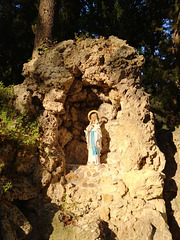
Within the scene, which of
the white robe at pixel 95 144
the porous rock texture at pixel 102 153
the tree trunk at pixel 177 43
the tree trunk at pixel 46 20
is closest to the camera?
the porous rock texture at pixel 102 153

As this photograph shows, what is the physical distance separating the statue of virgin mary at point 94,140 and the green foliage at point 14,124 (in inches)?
57.6

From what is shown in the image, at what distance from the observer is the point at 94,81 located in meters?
5.59

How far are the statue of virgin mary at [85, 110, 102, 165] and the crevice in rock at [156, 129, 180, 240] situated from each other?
1.85 m

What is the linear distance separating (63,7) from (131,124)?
7086mm

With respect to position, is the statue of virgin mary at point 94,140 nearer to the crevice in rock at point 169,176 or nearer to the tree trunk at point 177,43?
the crevice in rock at point 169,176

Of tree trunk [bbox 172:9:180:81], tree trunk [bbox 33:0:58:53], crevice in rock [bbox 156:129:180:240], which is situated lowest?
crevice in rock [bbox 156:129:180:240]

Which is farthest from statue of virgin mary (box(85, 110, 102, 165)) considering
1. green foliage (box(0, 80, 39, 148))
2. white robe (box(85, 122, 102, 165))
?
green foliage (box(0, 80, 39, 148))

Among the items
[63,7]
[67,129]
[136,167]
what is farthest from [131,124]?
[63,7]

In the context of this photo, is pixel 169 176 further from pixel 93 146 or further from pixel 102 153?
pixel 93 146

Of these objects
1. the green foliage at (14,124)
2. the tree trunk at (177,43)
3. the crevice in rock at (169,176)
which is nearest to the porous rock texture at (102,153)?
the green foliage at (14,124)

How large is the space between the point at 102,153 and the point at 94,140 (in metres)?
0.71

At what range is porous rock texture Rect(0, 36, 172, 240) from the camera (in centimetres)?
416

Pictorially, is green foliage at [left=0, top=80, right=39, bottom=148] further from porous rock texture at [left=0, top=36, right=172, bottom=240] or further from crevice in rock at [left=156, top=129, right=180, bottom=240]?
crevice in rock at [left=156, top=129, right=180, bottom=240]

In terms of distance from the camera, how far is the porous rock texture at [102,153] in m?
4.16
